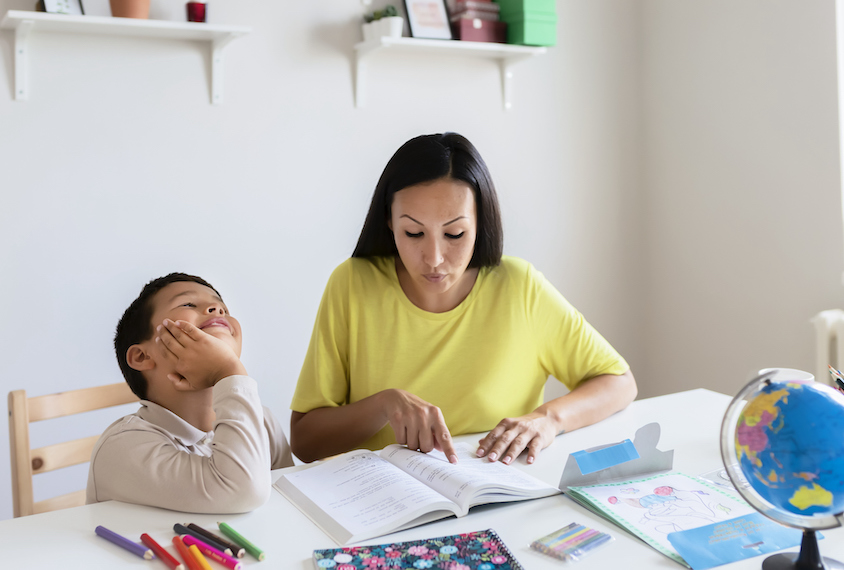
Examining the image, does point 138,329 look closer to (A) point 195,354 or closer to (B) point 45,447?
(A) point 195,354

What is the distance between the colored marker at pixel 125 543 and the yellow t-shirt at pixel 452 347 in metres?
0.58

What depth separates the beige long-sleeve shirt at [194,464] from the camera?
3.29 ft

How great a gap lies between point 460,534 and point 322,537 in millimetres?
176

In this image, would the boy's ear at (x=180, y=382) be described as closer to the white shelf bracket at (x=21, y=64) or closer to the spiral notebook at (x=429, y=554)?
the spiral notebook at (x=429, y=554)

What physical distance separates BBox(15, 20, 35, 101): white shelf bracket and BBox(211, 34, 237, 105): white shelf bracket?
1.63ft

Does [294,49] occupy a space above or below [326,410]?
above

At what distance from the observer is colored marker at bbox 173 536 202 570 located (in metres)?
0.85

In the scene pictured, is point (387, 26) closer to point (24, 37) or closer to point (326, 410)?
point (24, 37)

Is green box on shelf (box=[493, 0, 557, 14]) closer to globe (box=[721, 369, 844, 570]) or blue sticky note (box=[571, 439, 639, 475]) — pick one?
blue sticky note (box=[571, 439, 639, 475])

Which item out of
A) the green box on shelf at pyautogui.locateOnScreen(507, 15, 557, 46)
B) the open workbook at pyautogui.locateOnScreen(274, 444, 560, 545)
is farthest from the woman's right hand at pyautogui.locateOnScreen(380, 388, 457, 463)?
the green box on shelf at pyautogui.locateOnScreen(507, 15, 557, 46)

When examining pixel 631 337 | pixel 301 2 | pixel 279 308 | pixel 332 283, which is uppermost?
pixel 301 2

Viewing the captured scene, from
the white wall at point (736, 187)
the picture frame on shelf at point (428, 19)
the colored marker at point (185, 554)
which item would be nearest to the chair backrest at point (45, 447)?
the colored marker at point (185, 554)

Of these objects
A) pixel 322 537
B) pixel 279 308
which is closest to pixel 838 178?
pixel 279 308

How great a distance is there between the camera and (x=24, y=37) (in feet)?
6.63
